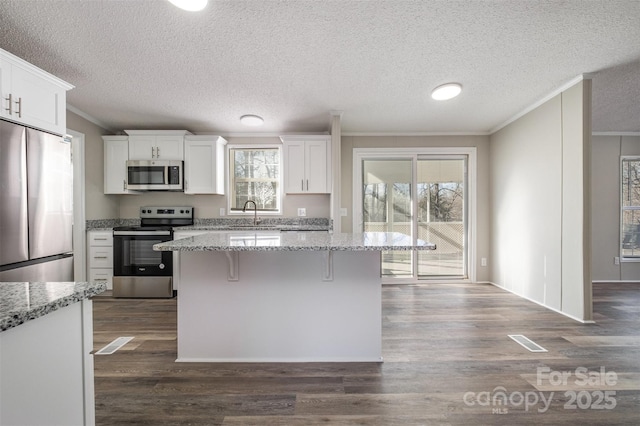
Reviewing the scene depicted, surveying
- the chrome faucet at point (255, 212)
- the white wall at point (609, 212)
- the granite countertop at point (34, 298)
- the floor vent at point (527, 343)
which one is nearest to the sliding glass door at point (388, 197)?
the chrome faucet at point (255, 212)

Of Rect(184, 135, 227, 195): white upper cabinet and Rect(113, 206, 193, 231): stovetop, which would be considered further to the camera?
Rect(113, 206, 193, 231): stovetop

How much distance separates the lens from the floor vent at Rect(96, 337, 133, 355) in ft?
7.28

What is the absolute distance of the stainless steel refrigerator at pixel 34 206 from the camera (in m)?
2.03

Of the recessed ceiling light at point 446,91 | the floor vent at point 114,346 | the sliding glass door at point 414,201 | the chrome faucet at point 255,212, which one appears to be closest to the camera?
the floor vent at point 114,346

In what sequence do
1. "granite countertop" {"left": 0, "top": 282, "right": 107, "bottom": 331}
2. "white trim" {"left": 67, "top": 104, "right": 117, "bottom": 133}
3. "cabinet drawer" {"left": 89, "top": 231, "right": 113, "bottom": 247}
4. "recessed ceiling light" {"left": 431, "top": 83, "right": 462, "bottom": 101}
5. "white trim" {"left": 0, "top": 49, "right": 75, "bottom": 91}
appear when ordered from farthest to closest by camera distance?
"cabinet drawer" {"left": 89, "top": 231, "right": 113, "bottom": 247}, "white trim" {"left": 67, "top": 104, "right": 117, "bottom": 133}, "recessed ceiling light" {"left": 431, "top": 83, "right": 462, "bottom": 101}, "white trim" {"left": 0, "top": 49, "right": 75, "bottom": 91}, "granite countertop" {"left": 0, "top": 282, "right": 107, "bottom": 331}

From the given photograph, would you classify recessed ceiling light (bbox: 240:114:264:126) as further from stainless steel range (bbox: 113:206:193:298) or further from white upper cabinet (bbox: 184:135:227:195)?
stainless steel range (bbox: 113:206:193:298)

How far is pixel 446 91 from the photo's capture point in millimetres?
2855

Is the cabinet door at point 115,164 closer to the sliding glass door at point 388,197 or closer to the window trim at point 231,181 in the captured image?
the window trim at point 231,181

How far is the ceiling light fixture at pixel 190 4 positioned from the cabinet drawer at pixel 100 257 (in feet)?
10.5

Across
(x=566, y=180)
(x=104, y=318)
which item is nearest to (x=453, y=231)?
(x=566, y=180)

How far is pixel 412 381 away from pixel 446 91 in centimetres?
256

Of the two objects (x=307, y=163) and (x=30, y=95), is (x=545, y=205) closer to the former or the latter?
(x=307, y=163)

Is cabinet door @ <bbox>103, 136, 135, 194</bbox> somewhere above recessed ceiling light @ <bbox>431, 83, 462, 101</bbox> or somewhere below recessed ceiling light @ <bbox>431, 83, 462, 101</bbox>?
below

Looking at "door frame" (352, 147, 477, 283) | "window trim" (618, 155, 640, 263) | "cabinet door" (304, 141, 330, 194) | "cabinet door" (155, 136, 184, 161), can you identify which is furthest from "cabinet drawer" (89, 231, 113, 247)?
"window trim" (618, 155, 640, 263)
